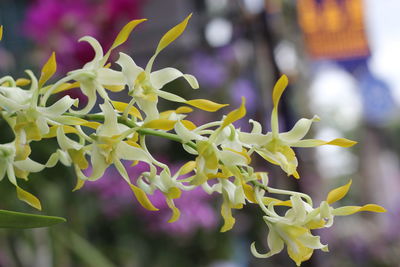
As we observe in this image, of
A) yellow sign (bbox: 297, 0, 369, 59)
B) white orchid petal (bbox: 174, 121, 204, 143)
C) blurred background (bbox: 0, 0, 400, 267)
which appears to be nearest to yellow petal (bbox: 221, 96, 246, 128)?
white orchid petal (bbox: 174, 121, 204, 143)

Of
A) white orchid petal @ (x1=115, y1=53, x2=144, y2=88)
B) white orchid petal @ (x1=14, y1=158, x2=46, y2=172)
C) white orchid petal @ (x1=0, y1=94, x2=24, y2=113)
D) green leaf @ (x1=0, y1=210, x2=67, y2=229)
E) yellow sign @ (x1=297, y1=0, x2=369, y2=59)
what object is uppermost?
white orchid petal @ (x1=115, y1=53, x2=144, y2=88)

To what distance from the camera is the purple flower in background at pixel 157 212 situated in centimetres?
116

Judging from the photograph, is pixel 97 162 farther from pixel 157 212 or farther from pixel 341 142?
pixel 157 212

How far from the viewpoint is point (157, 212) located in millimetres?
1182

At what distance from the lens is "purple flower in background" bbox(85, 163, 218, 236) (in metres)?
1.16

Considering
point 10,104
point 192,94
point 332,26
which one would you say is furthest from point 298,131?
point 332,26

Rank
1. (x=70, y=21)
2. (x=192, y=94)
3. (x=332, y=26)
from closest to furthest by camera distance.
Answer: (x=70, y=21) < (x=192, y=94) < (x=332, y=26)

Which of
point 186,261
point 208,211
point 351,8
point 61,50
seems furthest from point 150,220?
point 351,8

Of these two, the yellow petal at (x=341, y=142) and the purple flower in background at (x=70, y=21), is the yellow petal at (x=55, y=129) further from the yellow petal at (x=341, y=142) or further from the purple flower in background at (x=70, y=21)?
the purple flower in background at (x=70, y=21)

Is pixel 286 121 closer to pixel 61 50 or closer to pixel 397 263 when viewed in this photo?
pixel 61 50

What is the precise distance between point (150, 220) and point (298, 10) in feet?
4.12

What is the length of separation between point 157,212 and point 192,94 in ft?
1.89

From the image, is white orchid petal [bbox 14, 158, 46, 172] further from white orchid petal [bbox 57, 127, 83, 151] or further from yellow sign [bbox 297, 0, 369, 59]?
yellow sign [bbox 297, 0, 369, 59]

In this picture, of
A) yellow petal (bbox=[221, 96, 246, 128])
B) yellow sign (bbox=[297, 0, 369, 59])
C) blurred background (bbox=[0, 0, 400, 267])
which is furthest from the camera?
yellow sign (bbox=[297, 0, 369, 59])
